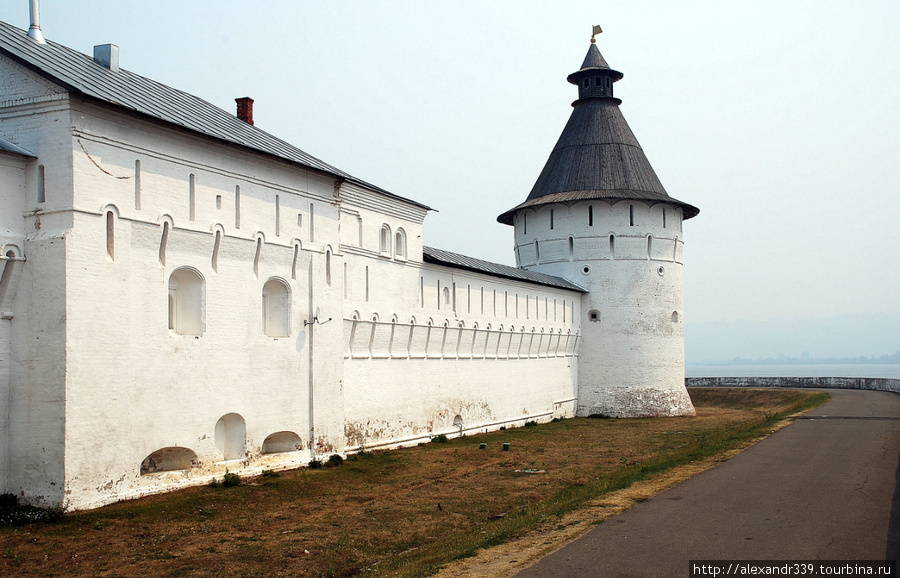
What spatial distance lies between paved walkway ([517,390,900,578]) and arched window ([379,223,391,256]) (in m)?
8.85

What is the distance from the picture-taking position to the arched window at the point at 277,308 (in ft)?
50.3

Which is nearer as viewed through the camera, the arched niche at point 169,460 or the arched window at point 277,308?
the arched niche at point 169,460

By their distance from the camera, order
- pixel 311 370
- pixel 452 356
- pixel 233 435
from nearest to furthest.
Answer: pixel 233 435
pixel 311 370
pixel 452 356

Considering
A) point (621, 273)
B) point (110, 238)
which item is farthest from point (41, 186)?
point (621, 273)

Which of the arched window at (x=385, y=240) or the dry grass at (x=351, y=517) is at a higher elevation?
the arched window at (x=385, y=240)

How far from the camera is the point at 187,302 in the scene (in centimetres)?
1345

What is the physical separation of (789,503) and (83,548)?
9.18 m

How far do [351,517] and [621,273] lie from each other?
20.6m

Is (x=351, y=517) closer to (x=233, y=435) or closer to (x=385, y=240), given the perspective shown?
(x=233, y=435)

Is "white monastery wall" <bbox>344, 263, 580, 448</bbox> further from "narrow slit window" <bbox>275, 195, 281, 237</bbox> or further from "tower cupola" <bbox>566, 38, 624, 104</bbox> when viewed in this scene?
"tower cupola" <bbox>566, 38, 624, 104</bbox>

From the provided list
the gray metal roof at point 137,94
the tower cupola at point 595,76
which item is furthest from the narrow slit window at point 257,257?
the tower cupola at point 595,76

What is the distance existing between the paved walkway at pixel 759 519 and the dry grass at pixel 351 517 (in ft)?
4.02

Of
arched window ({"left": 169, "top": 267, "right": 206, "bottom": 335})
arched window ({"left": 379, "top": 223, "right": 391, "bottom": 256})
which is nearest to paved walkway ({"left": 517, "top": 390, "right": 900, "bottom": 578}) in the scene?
arched window ({"left": 169, "top": 267, "right": 206, "bottom": 335})

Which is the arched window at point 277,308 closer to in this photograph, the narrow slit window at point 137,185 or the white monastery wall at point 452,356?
the white monastery wall at point 452,356
